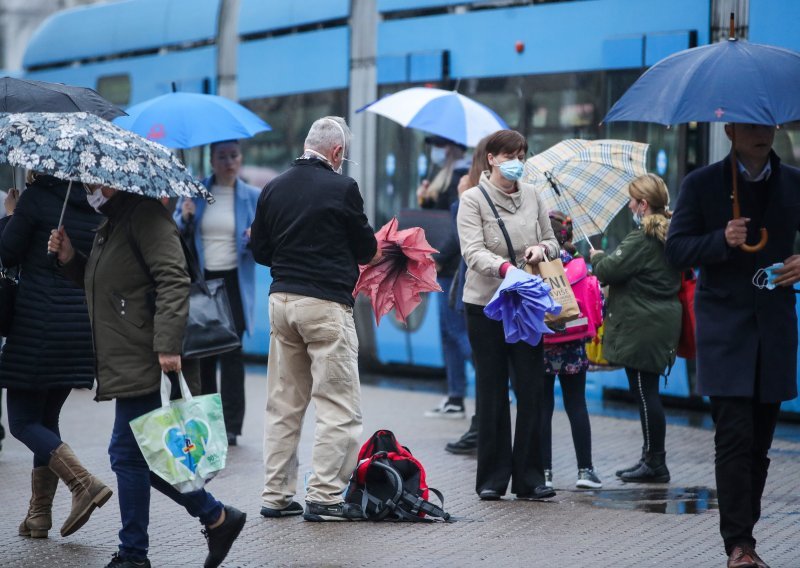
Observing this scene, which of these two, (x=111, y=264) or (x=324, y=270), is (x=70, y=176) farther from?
(x=324, y=270)

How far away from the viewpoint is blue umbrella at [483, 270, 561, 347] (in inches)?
261

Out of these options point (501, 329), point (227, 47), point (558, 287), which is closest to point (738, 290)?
point (558, 287)

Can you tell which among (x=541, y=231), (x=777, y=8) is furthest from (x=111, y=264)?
(x=777, y=8)

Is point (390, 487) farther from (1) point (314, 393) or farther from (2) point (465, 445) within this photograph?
(2) point (465, 445)

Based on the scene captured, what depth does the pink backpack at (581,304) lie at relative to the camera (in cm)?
740

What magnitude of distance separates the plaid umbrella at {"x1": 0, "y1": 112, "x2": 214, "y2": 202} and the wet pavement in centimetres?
154

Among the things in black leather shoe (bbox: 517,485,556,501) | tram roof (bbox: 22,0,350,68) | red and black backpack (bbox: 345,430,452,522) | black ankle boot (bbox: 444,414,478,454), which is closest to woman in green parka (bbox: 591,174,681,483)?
black leather shoe (bbox: 517,485,556,501)

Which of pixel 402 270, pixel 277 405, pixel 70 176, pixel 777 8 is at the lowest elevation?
pixel 277 405

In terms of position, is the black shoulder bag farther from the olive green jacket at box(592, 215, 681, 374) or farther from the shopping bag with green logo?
the olive green jacket at box(592, 215, 681, 374)

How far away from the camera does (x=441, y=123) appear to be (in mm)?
8688

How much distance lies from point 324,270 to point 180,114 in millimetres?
2487

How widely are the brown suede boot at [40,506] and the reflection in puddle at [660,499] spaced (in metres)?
2.59

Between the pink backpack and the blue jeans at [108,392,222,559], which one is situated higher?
the pink backpack

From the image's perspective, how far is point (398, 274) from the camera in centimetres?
721
